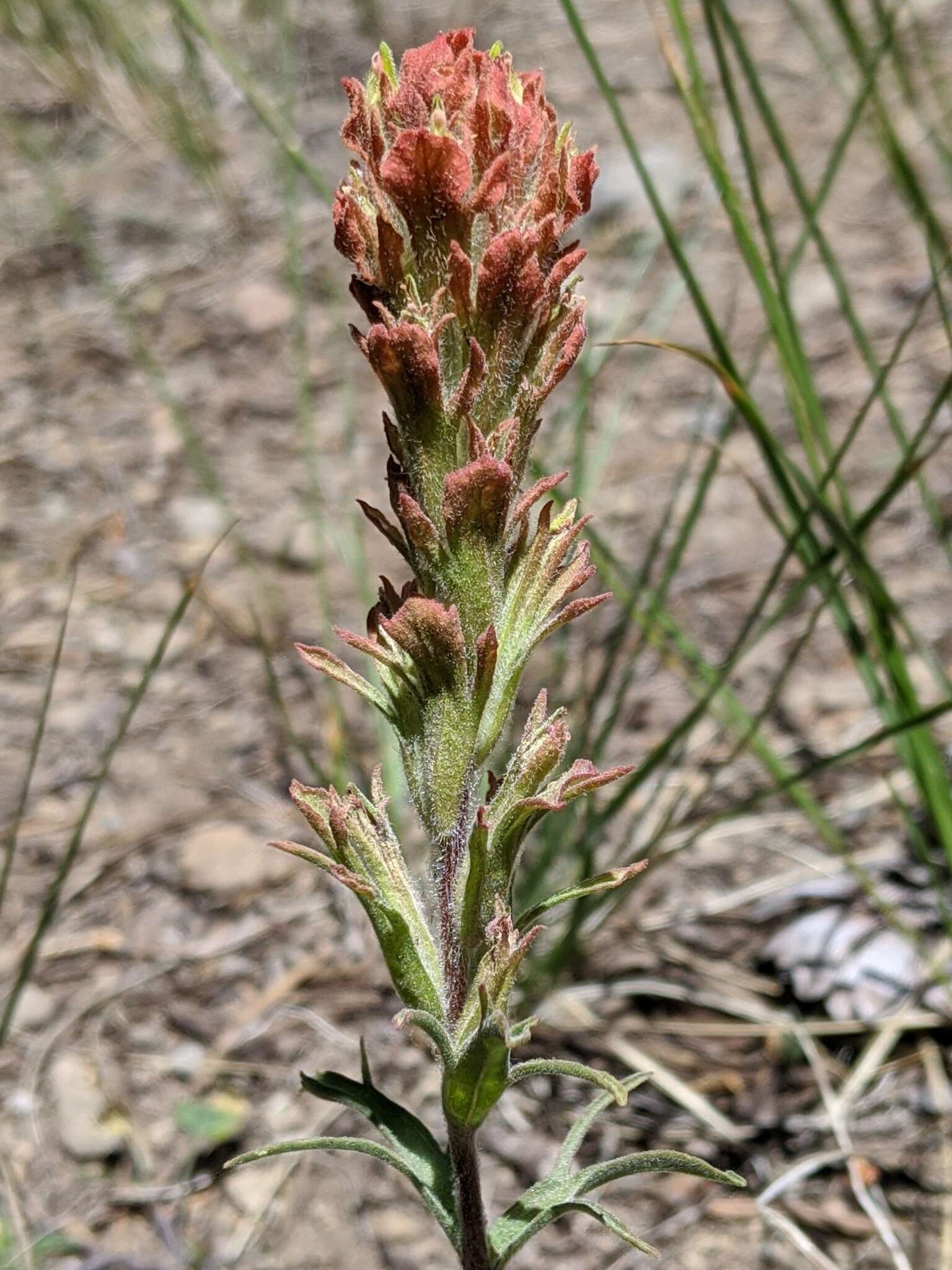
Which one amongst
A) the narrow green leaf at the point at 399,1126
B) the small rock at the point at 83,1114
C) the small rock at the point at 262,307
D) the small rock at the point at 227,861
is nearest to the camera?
the narrow green leaf at the point at 399,1126

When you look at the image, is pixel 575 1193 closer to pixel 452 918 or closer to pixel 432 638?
pixel 452 918


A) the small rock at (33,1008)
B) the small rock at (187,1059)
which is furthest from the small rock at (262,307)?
the small rock at (187,1059)

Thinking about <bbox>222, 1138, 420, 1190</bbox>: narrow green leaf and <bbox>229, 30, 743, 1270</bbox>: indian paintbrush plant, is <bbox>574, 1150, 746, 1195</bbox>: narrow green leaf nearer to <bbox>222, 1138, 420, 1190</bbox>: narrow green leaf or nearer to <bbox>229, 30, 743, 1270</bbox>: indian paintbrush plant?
<bbox>229, 30, 743, 1270</bbox>: indian paintbrush plant

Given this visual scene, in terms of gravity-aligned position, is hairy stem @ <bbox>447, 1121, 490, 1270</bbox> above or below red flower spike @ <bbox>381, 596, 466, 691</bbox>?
below

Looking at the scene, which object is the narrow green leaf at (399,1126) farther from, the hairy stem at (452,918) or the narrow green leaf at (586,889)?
the narrow green leaf at (586,889)

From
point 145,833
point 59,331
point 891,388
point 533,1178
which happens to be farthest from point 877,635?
point 59,331

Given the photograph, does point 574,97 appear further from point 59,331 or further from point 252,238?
point 59,331

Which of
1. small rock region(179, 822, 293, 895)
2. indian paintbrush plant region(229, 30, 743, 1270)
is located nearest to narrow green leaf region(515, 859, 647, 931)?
indian paintbrush plant region(229, 30, 743, 1270)

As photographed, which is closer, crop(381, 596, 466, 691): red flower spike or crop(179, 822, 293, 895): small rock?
crop(381, 596, 466, 691): red flower spike
